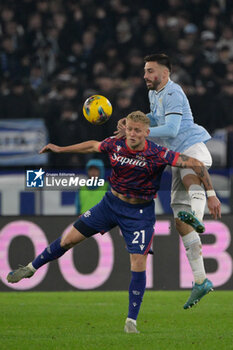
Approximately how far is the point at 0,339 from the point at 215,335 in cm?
188

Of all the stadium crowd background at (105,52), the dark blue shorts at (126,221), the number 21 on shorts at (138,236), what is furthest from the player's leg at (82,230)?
the stadium crowd background at (105,52)

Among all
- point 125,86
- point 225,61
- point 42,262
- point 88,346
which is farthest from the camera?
point 225,61

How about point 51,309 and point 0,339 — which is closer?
point 0,339

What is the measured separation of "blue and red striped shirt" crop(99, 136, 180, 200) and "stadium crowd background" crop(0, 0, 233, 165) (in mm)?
5554

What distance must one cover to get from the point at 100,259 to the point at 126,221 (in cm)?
401

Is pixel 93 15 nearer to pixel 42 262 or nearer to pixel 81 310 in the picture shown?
pixel 81 310

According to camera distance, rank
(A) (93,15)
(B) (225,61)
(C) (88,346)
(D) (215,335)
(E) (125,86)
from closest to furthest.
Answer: (C) (88,346), (D) (215,335), (E) (125,86), (B) (225,61), (A) (93,15)

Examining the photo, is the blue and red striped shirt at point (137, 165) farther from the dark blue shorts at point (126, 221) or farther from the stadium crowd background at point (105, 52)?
the stadium crowd background at point (105, 52)

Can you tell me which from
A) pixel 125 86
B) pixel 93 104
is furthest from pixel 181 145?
pixel 125 86

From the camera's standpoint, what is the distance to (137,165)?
24.5 ft

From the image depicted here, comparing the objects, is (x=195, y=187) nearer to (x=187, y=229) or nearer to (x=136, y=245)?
(x=187, y=229)

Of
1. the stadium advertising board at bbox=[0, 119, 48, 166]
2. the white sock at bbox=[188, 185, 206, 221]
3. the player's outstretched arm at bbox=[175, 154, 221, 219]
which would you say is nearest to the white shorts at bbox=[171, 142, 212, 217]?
the white sock at bbox=[188, 185, 206, 221]

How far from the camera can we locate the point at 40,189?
11695 mm

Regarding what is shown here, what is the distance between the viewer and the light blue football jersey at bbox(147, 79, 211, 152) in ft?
25.9
